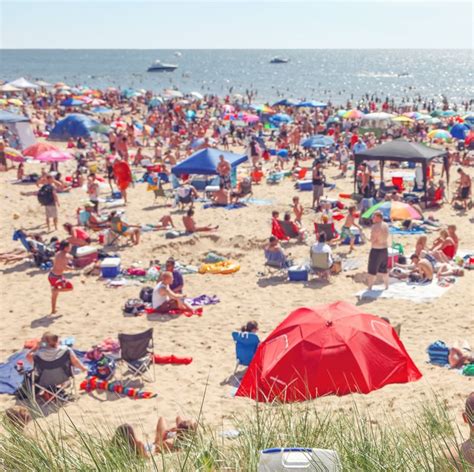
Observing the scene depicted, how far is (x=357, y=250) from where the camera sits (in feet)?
43.2

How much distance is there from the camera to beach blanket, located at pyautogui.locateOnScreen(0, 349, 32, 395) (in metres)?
7.73

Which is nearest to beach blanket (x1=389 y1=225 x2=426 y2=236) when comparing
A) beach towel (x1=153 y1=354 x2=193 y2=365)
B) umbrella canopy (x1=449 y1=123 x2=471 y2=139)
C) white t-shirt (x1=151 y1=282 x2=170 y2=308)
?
white t-shirt (x1=151 y1=282 x2=170 y2=308)

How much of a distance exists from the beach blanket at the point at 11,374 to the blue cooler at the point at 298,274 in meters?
4.51

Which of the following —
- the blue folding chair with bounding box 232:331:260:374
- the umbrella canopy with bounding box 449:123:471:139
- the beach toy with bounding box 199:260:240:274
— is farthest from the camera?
the umbrella canopy with bounding box 449:123:471:139

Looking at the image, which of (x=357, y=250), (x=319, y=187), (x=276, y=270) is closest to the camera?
(x=276, y=270)

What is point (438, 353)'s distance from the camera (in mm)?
7957

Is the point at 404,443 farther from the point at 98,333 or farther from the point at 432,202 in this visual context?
the point at 432,202

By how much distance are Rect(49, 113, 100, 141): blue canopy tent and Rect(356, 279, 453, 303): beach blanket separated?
17.4 metres

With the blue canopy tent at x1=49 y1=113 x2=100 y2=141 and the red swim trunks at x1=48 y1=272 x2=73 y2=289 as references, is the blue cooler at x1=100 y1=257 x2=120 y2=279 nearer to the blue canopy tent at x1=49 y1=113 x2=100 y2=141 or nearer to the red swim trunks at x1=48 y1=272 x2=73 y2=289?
the red swim trunks at x1=48 y1=272 x2=73 y2=289

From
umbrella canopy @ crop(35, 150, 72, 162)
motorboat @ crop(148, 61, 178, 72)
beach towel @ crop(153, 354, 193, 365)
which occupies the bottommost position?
beach towel @ crop(153, 354, 193, 365)

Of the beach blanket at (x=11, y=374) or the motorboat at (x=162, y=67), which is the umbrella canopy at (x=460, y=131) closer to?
the beach blanket at (x=11, y=374)

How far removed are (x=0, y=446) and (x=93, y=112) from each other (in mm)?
34649

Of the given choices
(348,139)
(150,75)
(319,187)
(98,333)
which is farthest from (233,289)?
(150,75)

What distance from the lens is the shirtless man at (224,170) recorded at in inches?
671
